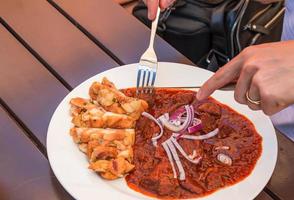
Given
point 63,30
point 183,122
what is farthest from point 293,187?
point 63,30

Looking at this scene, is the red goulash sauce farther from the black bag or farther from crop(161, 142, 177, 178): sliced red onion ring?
the black bag

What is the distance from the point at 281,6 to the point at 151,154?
3.90 feet

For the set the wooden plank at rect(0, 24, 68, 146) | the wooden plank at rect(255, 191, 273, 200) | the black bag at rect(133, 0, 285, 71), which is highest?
the wooden plank at rect(0, 24, 68, 146)

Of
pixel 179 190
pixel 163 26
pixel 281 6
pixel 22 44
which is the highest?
pixel 22 44

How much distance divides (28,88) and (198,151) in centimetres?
48

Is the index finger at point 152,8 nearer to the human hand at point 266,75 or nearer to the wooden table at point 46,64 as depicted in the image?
the wooden table at point 46,64

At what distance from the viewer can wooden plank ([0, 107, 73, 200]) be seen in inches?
44.7

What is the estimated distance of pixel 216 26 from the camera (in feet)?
6.55

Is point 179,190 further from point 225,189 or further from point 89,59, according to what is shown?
point 89,59

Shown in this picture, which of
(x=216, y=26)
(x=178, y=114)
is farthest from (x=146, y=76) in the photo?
(x=216, y=26)

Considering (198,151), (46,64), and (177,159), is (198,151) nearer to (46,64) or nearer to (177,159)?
(177,159)

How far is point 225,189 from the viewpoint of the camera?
1100mm

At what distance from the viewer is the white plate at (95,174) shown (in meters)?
1.08

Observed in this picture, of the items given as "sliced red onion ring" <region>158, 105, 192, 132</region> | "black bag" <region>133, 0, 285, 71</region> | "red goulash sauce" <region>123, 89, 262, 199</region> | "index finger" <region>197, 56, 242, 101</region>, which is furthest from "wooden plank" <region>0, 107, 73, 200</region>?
"black bag" <region>133, 0, 285, 71</region>
